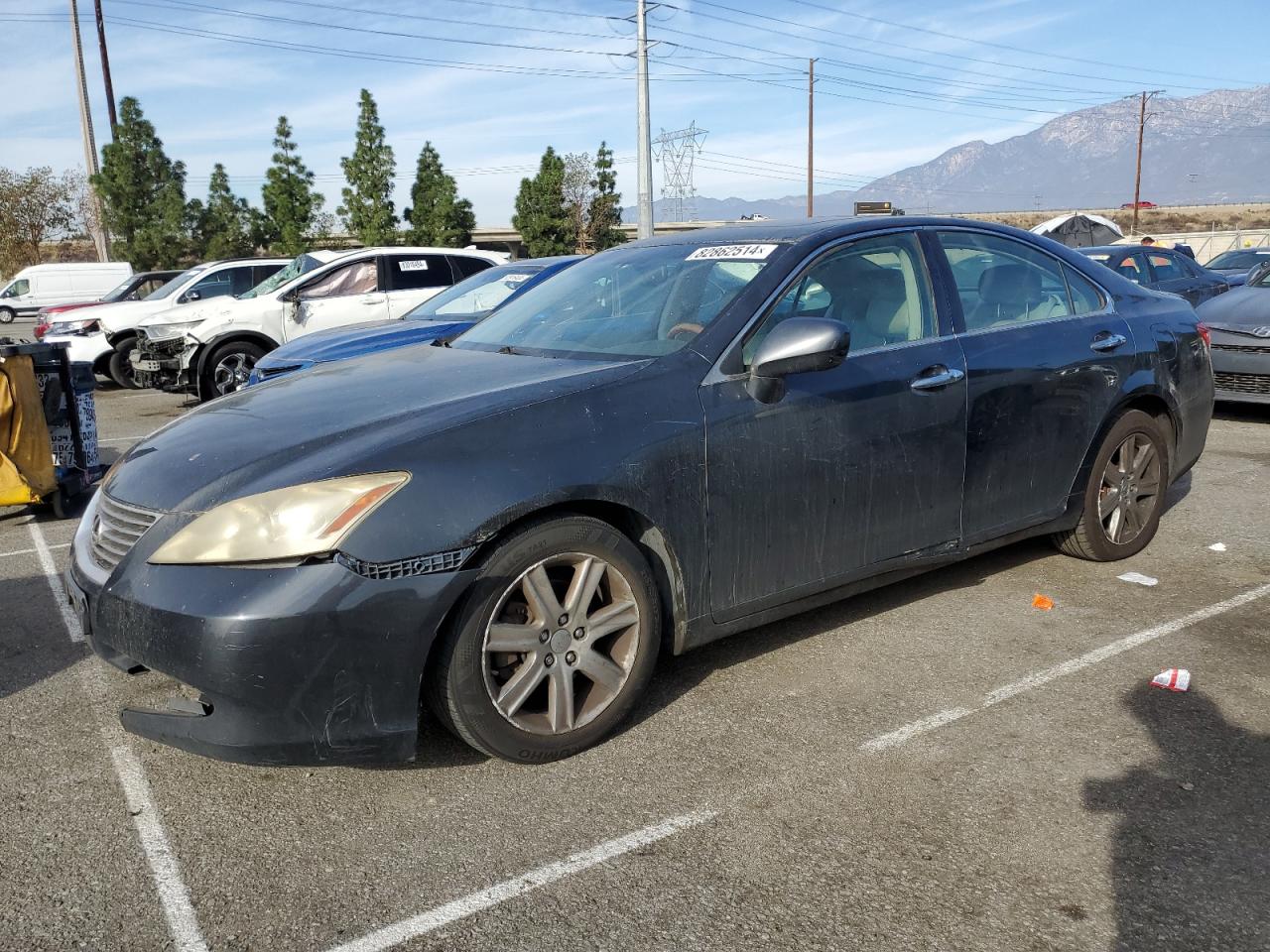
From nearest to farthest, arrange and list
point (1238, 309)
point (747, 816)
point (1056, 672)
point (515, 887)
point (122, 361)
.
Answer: point (515, 887) < point (747, 816) < point (1056, 672) < point (1238, 309) < point (122, 361)

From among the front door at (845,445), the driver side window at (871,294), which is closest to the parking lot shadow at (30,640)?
the front door at (845,445)

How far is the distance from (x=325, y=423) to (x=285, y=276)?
1139 centimetres

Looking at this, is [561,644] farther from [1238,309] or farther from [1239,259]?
[1239,259]

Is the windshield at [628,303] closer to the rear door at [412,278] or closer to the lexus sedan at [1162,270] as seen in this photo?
the rear door at [412,278]

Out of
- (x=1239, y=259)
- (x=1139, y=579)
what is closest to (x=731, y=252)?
(x=1139, y=579)

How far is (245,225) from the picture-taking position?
3744cm

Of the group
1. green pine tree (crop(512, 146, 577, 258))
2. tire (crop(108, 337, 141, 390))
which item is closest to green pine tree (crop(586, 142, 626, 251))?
green pine tree (crop(512, 146, 577, 258))

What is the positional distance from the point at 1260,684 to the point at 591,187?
2043 inches

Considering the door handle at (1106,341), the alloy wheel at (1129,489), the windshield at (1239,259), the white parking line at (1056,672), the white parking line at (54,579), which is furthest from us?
the windshield at (1239,259)

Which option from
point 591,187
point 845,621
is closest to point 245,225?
point 591,187

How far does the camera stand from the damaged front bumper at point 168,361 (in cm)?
1187

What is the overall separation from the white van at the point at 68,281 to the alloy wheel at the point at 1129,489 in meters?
29.5

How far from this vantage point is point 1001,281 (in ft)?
14.7

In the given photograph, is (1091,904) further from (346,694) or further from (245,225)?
(245,225)
